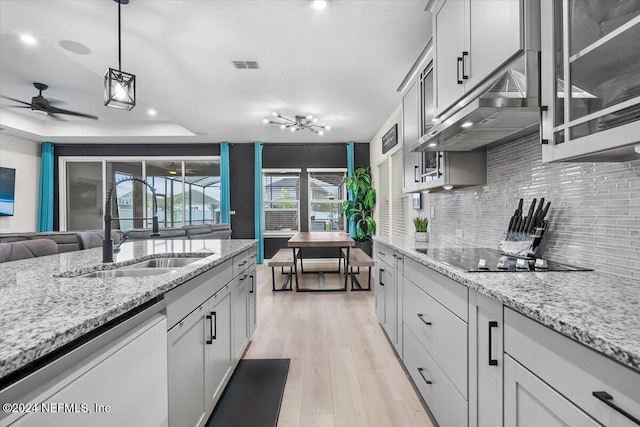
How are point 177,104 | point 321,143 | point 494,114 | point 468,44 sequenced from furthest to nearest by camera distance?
point 321,143 < point 177,104 < point 468,44 < point 494,114

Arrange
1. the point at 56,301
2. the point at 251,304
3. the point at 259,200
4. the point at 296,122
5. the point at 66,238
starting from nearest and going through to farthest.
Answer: the point at 56,301, the point at 251,304, the point at 66,238, the point at 296,122, the point at 259,200

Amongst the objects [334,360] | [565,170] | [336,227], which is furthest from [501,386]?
[336,227]

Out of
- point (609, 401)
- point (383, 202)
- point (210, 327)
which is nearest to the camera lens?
point (609, 401)

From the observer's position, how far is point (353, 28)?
259 centimetres

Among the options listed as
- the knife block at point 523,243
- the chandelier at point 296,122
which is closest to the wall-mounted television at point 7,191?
the chandelier at point 296,122

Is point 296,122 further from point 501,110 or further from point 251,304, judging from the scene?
point 501,110

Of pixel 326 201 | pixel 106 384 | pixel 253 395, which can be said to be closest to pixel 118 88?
pixel 106 384

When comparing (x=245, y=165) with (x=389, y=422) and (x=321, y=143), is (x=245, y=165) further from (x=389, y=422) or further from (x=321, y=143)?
(x=389, y=422)

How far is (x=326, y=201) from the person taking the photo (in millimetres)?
7195

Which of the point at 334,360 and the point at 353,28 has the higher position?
the point at 353,28

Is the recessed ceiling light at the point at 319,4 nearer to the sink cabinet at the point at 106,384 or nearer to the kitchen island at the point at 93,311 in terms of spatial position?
the kitchen island at the point at 93,311

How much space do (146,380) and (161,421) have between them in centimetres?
21

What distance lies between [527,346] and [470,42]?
1.53 m

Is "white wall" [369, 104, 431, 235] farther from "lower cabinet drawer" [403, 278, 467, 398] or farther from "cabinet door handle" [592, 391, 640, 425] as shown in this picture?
"cabinet door handle" [592, 391, 640, 425]
